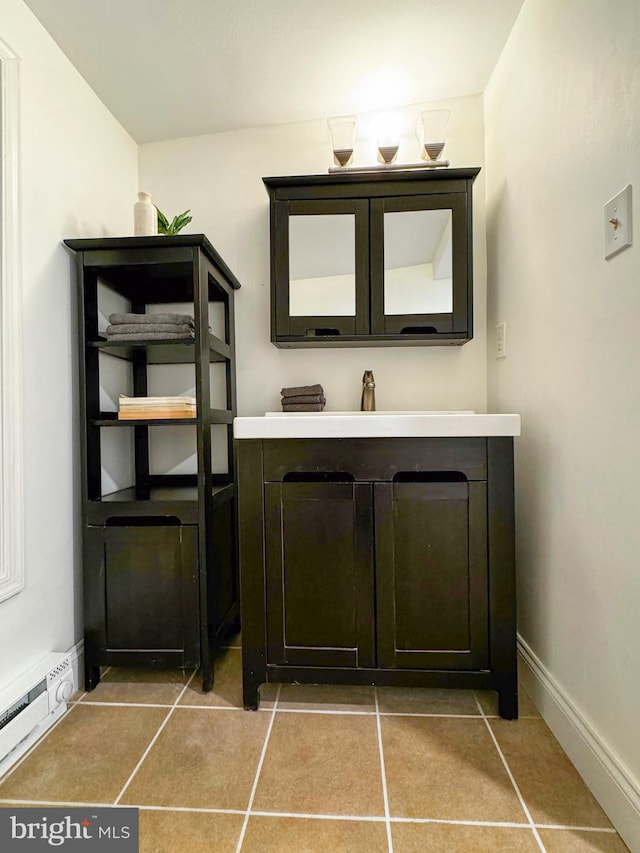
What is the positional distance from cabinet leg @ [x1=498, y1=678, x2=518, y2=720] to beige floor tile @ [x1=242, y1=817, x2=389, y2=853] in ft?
1.77

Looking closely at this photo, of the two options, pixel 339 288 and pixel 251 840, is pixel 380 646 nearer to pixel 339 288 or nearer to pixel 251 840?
pixel 251 840

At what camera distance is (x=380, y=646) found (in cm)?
139

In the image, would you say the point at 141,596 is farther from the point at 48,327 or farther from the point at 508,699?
the point at 508,699

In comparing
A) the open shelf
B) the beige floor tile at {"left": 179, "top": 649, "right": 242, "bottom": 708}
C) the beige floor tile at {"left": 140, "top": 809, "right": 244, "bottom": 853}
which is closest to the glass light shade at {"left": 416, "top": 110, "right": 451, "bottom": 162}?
the open shelf

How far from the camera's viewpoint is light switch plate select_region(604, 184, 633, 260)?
98 centimetres

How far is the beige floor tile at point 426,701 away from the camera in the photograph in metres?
1.44

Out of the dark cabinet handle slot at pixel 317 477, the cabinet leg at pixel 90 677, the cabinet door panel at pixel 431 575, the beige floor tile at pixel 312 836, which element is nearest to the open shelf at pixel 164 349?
the dark cabinet handle slot at pixel 317 477

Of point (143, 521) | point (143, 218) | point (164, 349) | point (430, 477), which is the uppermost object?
point (143, 218)

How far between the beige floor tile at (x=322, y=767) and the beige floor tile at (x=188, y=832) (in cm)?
8

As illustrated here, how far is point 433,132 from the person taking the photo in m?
1.83

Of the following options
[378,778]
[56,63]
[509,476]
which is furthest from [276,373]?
[378,778]

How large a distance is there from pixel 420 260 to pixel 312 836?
1.77 m

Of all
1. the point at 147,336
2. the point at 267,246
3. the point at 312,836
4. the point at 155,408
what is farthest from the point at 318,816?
the point at 267,246

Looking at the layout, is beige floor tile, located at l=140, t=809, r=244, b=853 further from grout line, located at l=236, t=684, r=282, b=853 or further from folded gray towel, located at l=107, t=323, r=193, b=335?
folded gray towel, located at l=107, t=323, r=193, b=335
